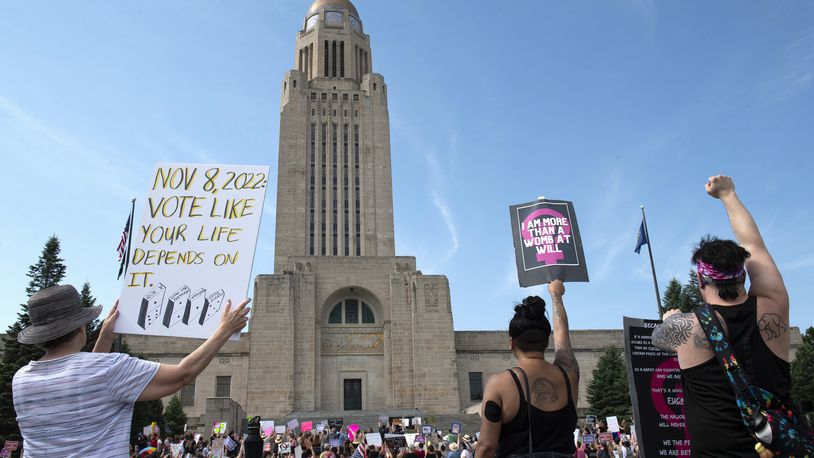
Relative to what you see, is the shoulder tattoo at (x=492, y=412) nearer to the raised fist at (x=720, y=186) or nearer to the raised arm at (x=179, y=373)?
the raised arm at (x=179, y=373)

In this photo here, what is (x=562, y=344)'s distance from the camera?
4.01 meters

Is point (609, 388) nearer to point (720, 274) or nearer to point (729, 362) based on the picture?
point (720, 274)

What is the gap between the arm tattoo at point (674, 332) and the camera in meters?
3.24

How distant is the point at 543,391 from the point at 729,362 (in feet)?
3.29

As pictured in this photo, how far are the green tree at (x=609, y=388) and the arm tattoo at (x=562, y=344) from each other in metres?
38.1

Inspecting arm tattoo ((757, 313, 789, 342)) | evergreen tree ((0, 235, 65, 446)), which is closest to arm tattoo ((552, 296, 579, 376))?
arm tattoo ((757, 313, 789, 342))

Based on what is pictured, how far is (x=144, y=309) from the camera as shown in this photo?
13.3ft

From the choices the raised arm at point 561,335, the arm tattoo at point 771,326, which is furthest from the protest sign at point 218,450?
the arm tattoo at point 771,326

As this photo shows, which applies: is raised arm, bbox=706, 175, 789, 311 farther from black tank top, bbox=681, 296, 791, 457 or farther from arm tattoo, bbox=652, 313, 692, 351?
arm tattoo, bbox=652, 313, 692, 351

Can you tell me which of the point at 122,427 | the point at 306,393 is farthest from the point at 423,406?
the point at 122,427

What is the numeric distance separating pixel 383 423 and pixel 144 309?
27.9m

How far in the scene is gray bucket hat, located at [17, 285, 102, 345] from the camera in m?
2.82

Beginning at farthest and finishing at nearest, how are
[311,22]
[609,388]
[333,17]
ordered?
[311,22] < [333,17] < [609,388]

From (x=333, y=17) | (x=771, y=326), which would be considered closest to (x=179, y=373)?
(x=771, y=326)
